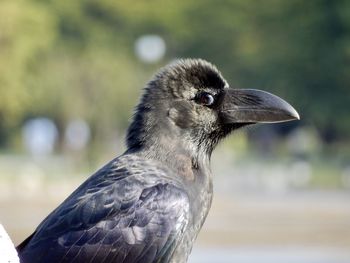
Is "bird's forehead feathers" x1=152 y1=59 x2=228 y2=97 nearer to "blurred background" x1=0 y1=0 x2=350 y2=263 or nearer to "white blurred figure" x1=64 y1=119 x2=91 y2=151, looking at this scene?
"blurred background" x1=0 y1=0 x2=350 y2=263

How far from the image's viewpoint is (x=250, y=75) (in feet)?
214

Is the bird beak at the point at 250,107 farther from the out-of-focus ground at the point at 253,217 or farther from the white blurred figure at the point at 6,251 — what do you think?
the out-of-focus ground at the point at 253,217

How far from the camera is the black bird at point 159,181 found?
17.6 feet

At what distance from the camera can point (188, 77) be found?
231 inches

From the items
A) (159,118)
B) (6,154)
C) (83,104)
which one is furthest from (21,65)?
(159,118)

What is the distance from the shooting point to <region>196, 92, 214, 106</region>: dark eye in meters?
5.99

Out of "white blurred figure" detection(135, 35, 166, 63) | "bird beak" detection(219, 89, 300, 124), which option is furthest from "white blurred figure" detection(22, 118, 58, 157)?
"bird beak" detection(219, 89, 300, 124)

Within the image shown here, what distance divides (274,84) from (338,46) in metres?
6.00

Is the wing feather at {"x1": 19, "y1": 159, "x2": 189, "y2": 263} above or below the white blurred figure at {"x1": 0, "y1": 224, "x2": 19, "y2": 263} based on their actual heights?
above

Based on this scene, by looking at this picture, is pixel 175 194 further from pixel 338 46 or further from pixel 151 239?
pixel 338 46

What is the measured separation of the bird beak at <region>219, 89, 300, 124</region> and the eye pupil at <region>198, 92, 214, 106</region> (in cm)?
8

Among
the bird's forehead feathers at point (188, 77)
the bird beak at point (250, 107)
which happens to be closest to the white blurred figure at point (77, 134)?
the bird beak at point (250, 107)

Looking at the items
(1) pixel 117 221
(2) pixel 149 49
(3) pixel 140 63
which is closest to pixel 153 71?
(2) pixel 149 49

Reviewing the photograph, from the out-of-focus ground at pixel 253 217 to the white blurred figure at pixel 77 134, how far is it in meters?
11.6
